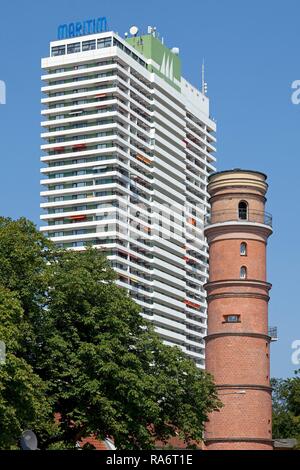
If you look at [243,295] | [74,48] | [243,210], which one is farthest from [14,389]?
[74,48]

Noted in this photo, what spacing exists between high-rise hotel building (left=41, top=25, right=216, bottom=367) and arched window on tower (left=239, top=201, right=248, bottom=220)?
317 ft

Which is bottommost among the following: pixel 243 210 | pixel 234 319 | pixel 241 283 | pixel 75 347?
pixel 75 347

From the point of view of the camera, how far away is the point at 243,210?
237ft

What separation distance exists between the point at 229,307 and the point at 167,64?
132m

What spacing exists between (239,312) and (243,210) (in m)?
7.85

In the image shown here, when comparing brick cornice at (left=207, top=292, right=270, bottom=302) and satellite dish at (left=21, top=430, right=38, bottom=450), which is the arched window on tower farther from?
satellite dish at (left=21, top=430, right=38, bottom=450)

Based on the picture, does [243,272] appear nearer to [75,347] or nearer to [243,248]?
[243,248]

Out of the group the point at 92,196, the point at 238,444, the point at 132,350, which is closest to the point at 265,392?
the point at 238,444

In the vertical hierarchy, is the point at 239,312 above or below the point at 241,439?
above

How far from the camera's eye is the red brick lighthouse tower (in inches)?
2682

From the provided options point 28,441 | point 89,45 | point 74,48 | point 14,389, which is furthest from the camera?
point 74,48

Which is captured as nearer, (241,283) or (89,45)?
(241,283)

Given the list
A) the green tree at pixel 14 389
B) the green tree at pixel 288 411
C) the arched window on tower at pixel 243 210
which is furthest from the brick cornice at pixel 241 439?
the green tree at pixel 14 389

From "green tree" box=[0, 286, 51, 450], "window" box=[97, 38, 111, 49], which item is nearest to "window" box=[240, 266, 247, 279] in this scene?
"green tree" box=[0, 286, 51, 450]
